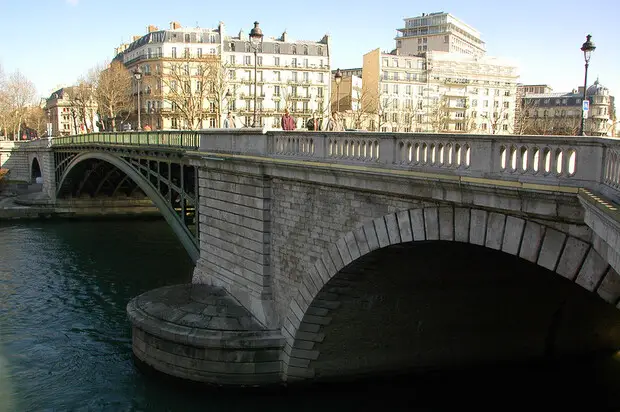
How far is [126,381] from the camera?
53.5ft

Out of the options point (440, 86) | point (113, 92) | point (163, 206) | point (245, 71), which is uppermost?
point (245, 71)

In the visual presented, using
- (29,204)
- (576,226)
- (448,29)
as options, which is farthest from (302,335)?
(448,29)

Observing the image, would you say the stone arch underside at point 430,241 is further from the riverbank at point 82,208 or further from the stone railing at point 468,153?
the riverbank at point 82,208

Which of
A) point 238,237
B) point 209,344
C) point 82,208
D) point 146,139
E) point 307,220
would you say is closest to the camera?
point 307,220

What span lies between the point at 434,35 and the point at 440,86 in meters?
36.6

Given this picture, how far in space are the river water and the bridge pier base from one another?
1.17ft

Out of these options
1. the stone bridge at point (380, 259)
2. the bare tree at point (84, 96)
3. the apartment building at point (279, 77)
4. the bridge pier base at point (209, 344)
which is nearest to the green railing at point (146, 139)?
the stone bridge at point (380, 259)

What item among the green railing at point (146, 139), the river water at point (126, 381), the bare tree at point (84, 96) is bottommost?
the river water at point (126, 381)

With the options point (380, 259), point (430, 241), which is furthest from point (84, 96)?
point (430, 241)

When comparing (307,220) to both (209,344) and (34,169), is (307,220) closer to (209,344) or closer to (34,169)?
(209,344)

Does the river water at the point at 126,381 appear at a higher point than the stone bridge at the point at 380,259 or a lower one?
lower

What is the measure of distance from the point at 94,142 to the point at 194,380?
25.5 meters

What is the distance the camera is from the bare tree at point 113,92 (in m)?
60.2

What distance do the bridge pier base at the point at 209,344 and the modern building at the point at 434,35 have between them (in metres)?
90.3
